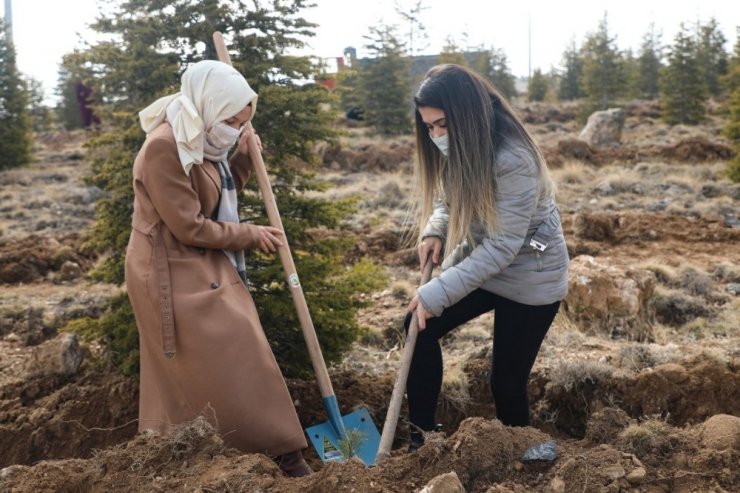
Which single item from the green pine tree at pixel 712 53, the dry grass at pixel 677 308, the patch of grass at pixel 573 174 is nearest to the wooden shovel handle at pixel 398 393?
the dry grass at pixel 677 308

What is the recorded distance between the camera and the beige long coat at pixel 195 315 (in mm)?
3152

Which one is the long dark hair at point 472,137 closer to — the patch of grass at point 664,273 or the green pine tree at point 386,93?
the patch of grass at point 664,273

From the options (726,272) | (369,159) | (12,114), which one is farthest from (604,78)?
Answer: (726,272)

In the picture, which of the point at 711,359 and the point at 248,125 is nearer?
the point at 248,125

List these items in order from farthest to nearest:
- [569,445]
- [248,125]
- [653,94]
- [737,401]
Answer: [653,94] < [737,401] < [248,125] < [569,445]

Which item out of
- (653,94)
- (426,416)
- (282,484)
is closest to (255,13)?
(426,416)

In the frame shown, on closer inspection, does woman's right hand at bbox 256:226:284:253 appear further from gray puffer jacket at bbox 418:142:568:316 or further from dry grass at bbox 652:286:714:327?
dry grass at bbox 652:286:714:327

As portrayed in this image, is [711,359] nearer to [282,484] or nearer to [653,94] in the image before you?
[282,484]

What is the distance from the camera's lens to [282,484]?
8.58 ft

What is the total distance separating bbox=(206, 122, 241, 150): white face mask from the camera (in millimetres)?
3238

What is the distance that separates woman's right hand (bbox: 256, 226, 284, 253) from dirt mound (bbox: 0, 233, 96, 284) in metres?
5.79

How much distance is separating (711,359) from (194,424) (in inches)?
124

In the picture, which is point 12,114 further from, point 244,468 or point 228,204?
point 244,468

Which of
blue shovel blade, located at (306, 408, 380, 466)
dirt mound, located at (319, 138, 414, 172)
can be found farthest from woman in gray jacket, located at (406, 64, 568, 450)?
dirt mound, located at (319, 138, 414, 172)
